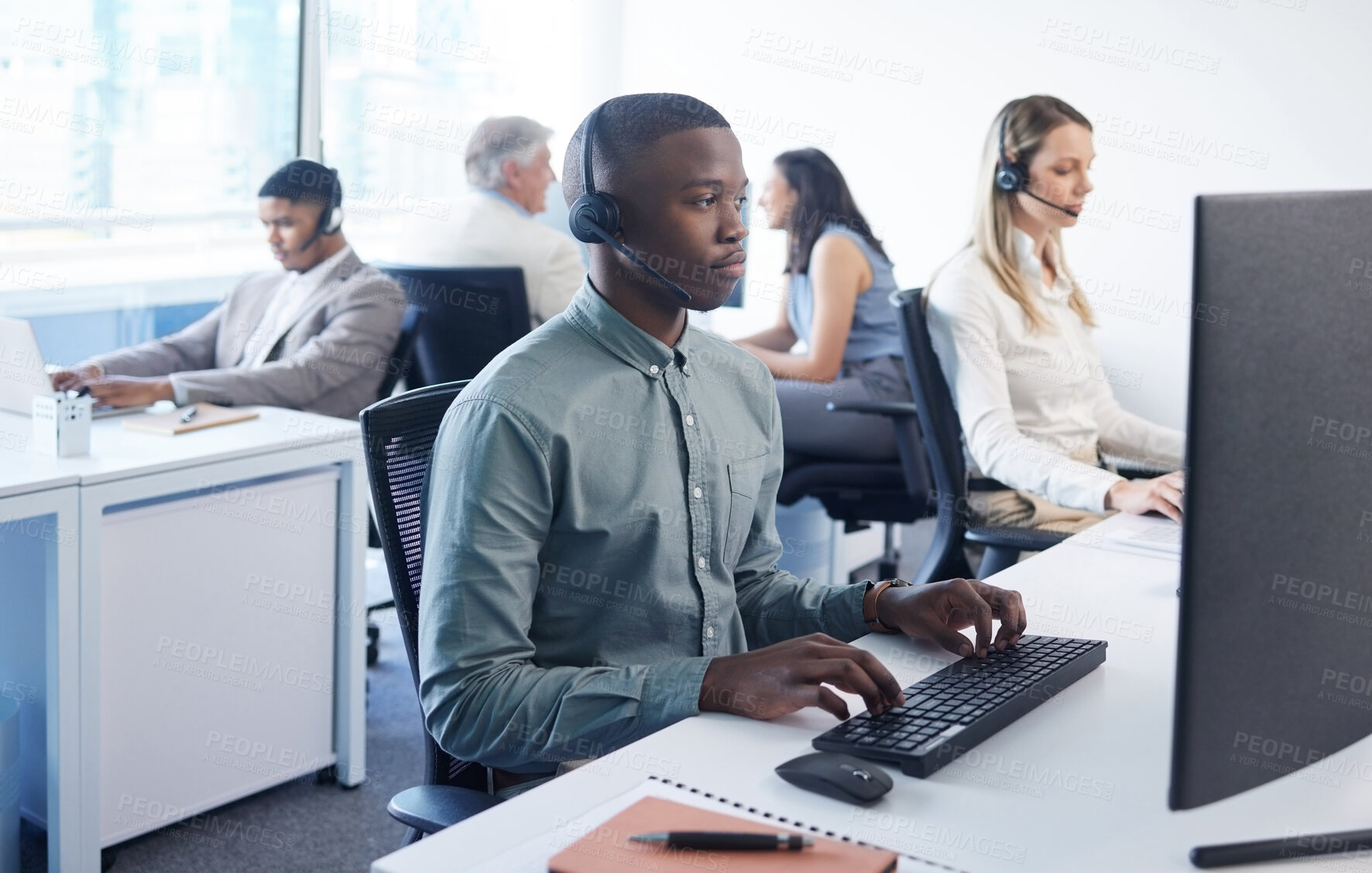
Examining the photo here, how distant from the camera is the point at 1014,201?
7.62ft

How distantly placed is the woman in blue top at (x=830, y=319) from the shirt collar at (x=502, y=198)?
655mm

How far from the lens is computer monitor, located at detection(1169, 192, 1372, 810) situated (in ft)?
2.10

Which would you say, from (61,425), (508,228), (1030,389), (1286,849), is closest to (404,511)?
(1286,849)

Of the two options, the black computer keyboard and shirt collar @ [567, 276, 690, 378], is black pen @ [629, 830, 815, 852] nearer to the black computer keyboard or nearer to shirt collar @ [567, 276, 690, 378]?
the black computer keyboard

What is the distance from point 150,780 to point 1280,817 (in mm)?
1801

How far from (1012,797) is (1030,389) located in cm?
146

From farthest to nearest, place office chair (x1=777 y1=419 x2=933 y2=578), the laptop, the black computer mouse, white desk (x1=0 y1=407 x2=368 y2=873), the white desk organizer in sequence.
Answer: office chair (x1=777 y1=419 x2=933 y2=578)
the laptop
the white desk organizer
white desk (x1=0 y1=407 x2=368 y2=873)
the black computer mouse

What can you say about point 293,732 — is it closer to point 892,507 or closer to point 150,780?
point 150,780

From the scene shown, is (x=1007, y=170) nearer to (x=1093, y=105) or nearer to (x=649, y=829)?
(x=649, y=829)

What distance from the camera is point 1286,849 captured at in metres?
0.83

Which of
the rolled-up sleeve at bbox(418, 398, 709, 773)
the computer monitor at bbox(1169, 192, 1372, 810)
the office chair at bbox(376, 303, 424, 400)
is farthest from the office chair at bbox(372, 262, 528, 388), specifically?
the computer monitor at bbox(1169, 192, 1372, 810)

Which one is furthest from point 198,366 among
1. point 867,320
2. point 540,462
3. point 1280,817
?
point 1280,817

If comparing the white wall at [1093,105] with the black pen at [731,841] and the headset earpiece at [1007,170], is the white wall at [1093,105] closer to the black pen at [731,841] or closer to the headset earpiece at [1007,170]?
the headset earpiece at [1007,170]

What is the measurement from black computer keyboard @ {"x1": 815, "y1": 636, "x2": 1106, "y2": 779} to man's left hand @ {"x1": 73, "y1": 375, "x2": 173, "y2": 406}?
1.88 meters
